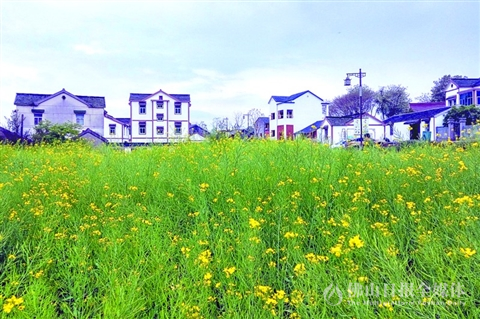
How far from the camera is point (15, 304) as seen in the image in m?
1.60

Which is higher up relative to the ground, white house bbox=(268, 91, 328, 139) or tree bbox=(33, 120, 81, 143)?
white house bbox=(268, 91, 328, 139)

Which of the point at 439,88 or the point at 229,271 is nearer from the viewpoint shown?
the point at 229,271

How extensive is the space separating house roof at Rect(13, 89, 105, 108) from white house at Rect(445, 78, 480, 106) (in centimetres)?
3600

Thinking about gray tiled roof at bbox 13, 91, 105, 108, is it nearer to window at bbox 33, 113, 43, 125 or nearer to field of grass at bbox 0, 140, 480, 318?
window at bbox 33, 113, 43, 125

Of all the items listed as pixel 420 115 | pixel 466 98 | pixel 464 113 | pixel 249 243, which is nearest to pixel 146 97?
pixel 420 115

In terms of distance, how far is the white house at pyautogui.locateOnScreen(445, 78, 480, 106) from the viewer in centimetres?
2803

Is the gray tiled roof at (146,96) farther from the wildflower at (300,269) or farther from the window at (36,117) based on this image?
the wildflower at (300,269)

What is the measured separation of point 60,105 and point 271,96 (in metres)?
24.7

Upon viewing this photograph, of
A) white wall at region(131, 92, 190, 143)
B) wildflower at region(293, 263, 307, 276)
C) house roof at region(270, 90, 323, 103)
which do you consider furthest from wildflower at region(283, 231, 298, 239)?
house roof at region(270, 90, 323, 103)

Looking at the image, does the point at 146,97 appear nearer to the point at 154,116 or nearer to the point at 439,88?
the point at 154,116

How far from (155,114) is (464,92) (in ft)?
105

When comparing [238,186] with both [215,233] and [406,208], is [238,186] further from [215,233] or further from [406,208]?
[406,208]

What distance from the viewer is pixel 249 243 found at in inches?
80.7

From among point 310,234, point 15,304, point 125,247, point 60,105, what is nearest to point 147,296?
point 125,247
